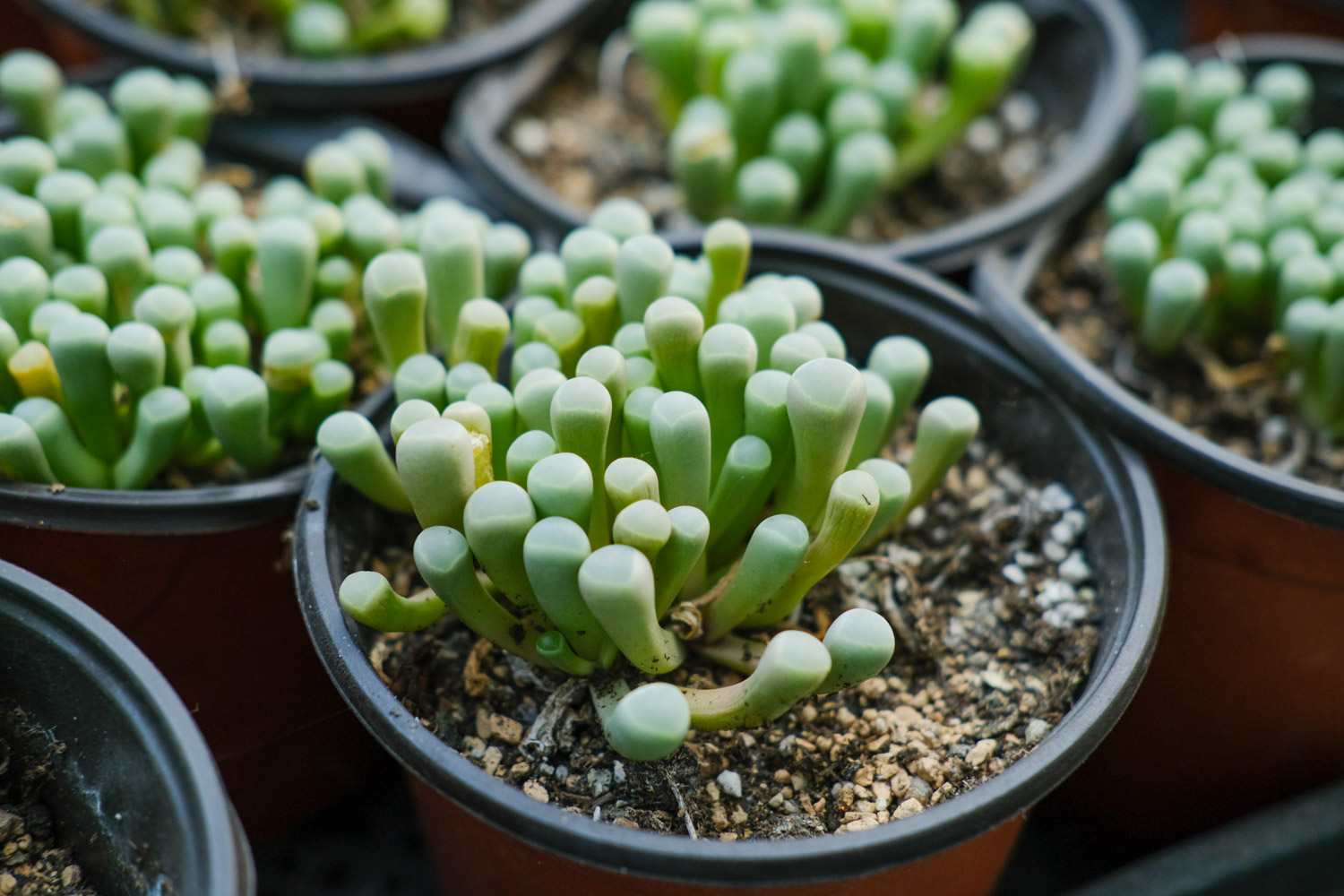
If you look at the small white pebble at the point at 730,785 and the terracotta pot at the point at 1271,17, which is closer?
the small white pebble at the point at 730,785

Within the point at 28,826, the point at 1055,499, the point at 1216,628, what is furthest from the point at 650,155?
the point at 28,826

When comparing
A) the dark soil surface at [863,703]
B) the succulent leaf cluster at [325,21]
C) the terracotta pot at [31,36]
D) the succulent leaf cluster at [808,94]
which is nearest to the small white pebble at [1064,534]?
the dark soil surface at [863,703]

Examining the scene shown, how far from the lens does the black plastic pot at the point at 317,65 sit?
1035mm

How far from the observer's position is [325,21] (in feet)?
3.56

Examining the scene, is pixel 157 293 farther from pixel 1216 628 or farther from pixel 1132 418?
pixel 1216 628

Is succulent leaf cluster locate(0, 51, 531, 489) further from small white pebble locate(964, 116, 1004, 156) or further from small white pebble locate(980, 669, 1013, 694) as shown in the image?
small white pebble locate(964, 116, 1004, 156)

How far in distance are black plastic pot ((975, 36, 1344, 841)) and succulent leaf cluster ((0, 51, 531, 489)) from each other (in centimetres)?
41

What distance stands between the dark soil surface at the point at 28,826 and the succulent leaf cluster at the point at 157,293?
0.15m

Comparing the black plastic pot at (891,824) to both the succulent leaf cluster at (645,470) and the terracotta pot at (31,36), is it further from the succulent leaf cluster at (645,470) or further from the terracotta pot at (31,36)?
the terracotta pot at (31,36)

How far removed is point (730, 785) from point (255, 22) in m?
0.97

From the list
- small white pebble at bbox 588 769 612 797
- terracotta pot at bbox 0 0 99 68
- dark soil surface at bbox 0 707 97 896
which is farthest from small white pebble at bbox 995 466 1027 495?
terracotta pot at bbox 0 0 99 68

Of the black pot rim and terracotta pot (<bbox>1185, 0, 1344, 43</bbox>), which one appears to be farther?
terracotta pot (<bbox>1185, 0, 1344, 43</bbox>)

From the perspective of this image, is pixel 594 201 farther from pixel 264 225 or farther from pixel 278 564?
pixel 278 564

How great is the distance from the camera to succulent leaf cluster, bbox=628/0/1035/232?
35.8 inches
